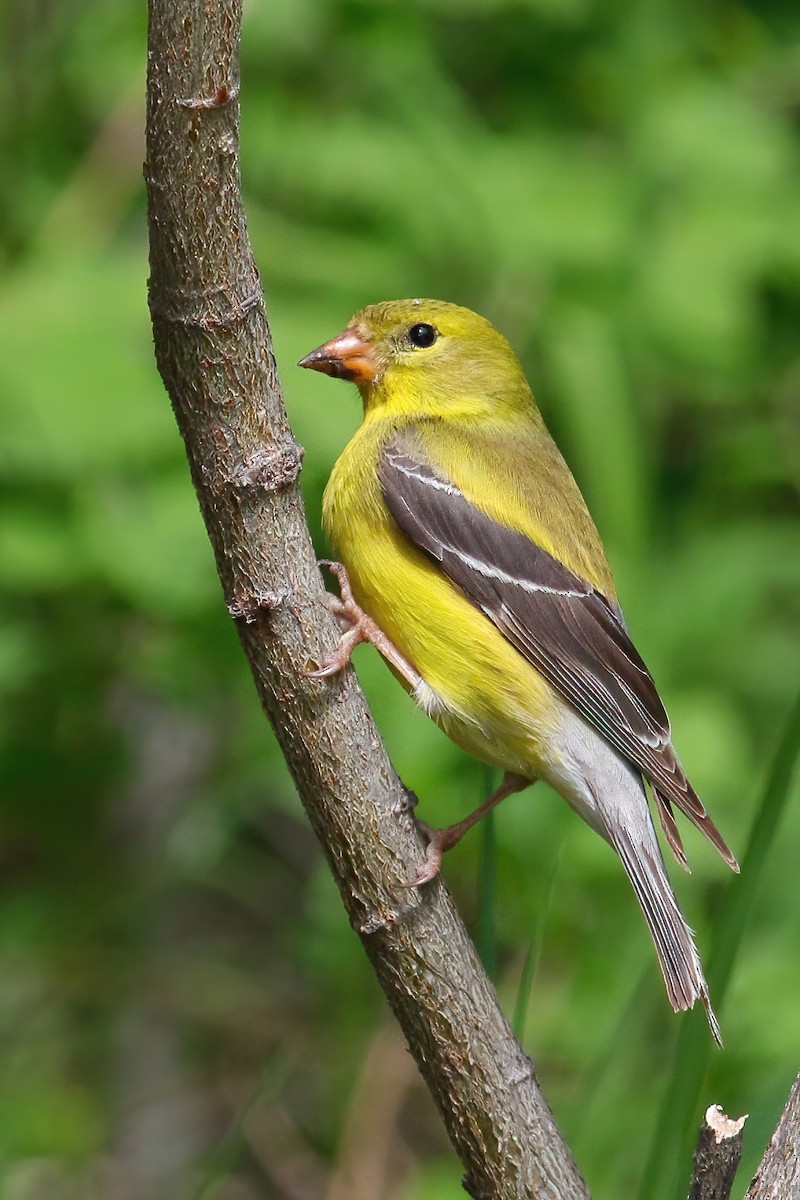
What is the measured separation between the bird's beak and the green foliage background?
13 cm

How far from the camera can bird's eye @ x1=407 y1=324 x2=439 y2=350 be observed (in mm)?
3648

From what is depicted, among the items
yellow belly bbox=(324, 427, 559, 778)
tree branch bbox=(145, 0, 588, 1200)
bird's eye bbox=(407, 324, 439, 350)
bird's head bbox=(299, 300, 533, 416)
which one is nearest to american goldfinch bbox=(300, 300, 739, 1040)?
yellow belly bbox=(324, 427, 559, 778)

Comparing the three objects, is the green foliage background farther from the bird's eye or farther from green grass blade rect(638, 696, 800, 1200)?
green grass blade rect(638, 696, 800, 1200)

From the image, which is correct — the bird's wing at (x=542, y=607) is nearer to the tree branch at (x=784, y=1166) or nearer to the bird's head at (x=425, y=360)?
the bird's head at (x=425, y=360)

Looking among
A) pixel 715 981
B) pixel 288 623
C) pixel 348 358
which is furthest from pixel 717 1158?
pixel 348 358

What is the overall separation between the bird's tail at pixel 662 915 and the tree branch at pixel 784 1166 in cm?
43

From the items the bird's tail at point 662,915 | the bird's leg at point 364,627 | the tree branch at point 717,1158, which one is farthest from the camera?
the bird's leg at point 364,627

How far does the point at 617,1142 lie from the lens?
11.6 ft

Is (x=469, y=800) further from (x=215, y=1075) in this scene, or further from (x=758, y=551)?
(x=215, y=1075)

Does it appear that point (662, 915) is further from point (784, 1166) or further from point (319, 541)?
point (319, 541)

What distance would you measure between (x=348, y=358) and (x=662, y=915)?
1.58m

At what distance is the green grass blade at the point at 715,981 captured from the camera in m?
2.12

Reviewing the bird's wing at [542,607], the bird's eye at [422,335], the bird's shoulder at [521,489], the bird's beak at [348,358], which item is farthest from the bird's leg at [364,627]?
the bird's eye at [422,335]

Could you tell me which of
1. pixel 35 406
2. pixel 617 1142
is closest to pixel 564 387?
pixel 35 406
